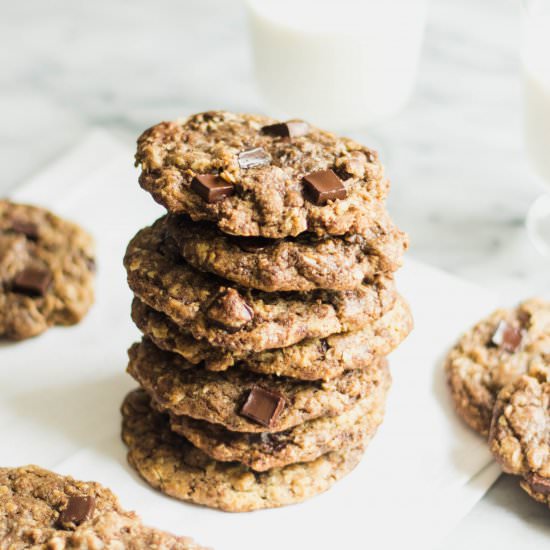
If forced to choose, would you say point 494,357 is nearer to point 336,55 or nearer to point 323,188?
point 323,188

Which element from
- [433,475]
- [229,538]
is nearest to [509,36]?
[433,475]

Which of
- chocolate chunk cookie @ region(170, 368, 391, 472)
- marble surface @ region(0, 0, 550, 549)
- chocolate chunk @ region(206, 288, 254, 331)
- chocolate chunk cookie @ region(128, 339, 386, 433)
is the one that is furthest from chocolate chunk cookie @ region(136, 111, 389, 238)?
marble surface @ region(0, 0, 550, 549)

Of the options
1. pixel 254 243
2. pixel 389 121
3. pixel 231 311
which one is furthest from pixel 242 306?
pixel 389 121

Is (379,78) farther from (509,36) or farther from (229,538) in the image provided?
(229,538)

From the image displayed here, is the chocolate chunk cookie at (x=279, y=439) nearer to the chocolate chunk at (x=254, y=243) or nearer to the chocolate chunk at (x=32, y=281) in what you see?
the chocolate chunk at (x=254, y=243)

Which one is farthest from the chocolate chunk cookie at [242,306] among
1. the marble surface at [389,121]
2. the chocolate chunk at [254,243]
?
the marble surface at [389,121]

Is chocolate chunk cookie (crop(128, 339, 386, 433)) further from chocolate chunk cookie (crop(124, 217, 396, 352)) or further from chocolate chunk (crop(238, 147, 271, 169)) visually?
chocolate chunk (crop(238, 147, 271, 169))

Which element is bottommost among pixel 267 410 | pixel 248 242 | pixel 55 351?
pixel 55 351
